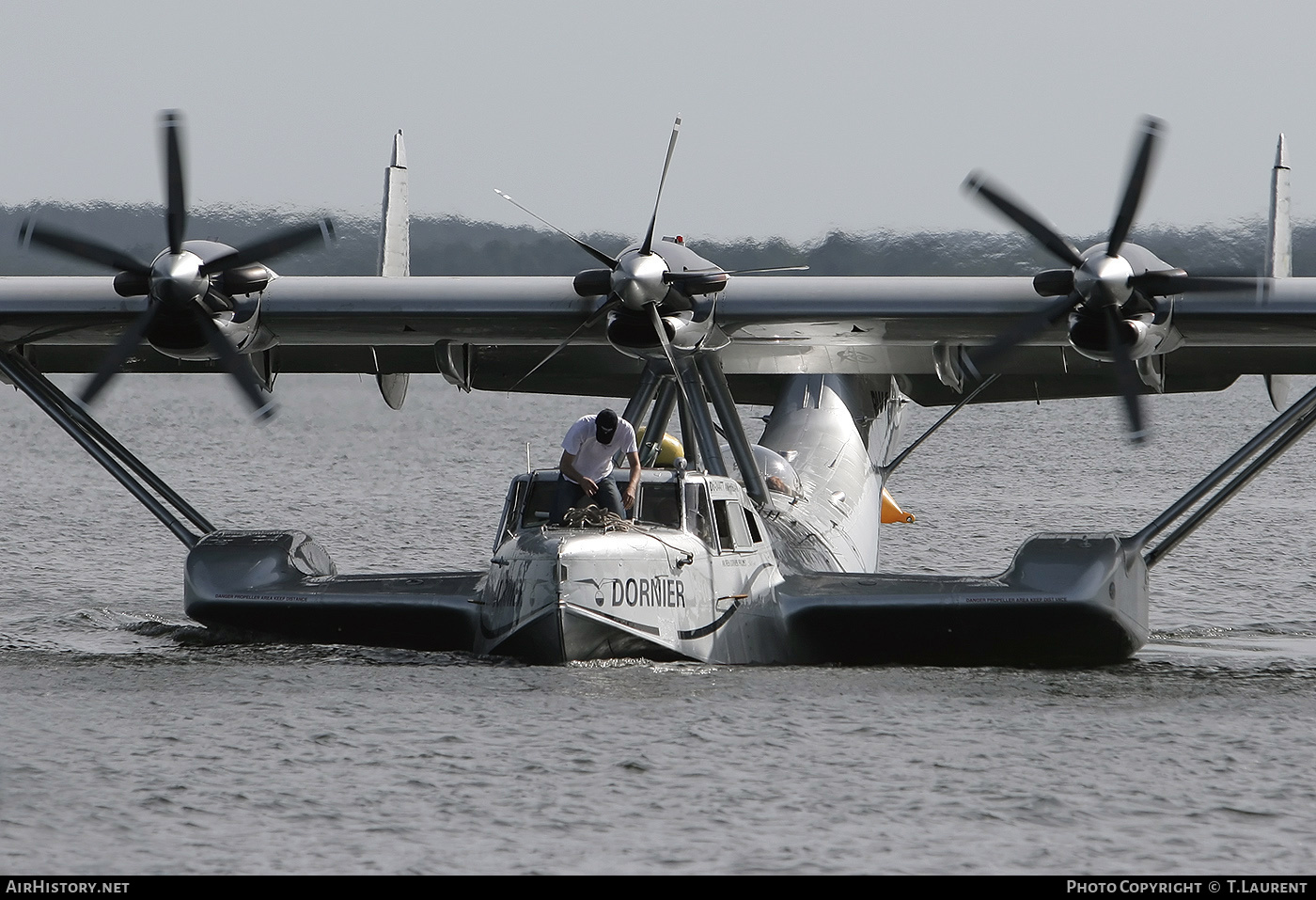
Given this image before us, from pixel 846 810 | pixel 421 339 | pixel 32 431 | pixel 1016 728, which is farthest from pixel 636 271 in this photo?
pixel 32 431

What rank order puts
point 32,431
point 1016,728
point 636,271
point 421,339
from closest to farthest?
1. point 1016,728
2. point 636,271
3. point 421,339
4. point 32,431

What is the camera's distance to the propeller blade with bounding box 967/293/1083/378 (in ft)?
50.0

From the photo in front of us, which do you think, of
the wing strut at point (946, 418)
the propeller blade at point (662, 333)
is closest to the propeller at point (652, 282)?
the propeller blade at point (662, 333)

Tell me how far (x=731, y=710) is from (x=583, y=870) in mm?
4049

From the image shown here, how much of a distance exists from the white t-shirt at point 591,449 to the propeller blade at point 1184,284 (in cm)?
496

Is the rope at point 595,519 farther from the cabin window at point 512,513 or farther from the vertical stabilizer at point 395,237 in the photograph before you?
the vertical stabilizer at point 395,237

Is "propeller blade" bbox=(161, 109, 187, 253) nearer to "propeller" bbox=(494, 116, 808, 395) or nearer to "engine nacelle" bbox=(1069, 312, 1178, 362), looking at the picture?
"propeller" bbox=(494, 116, 808, 395)

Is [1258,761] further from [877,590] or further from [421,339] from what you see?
[421,339]

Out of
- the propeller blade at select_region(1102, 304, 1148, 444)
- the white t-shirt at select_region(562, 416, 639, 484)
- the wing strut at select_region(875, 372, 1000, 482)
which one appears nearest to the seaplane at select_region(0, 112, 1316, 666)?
the propeller blade at select_region(1102, 304, 1148, 444)

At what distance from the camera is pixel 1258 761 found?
11531mm

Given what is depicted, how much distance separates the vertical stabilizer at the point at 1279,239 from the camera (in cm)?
1834

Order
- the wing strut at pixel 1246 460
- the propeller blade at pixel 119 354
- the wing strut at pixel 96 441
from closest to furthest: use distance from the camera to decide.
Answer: the propeller blade at pixel 119 354 → the wing strut at pixel 1246 460 → the wing strut at pixel 96 441

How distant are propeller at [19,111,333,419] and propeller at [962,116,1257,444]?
6812 mm

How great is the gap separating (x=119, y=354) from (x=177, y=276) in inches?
37.0
